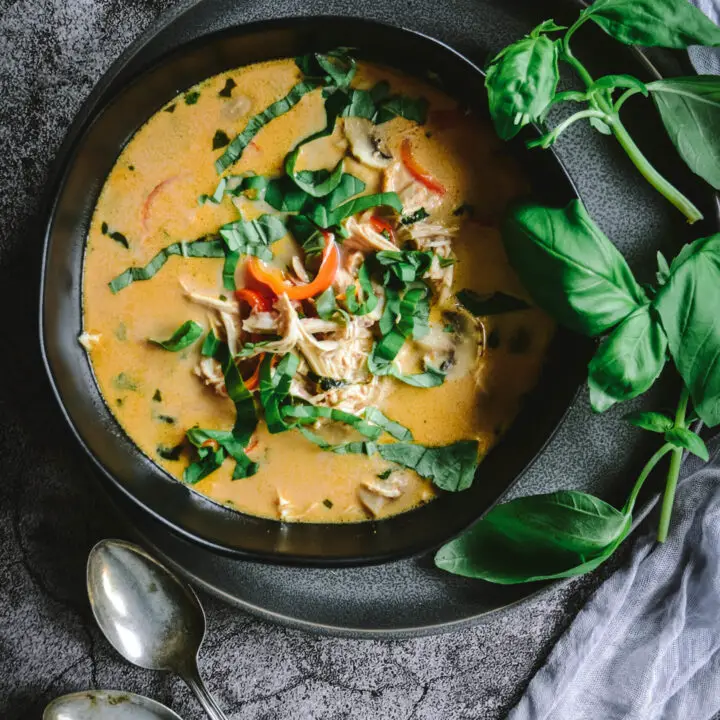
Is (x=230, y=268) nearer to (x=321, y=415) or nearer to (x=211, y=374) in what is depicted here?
(x=211, y=374)

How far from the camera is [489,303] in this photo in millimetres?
2453

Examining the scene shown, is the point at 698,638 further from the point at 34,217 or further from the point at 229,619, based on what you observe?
the point at 34,217

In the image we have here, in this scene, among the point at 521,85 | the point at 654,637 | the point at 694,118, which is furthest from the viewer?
the point at 654,637

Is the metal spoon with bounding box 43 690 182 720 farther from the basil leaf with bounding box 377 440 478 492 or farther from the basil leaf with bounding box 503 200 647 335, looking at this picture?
the basil leaf with bounding box 503 200 647 335

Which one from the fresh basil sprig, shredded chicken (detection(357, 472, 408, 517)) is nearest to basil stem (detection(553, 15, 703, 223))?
the fresh basil sprig

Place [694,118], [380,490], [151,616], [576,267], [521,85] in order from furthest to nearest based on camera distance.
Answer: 1. [151,616]
2. [380,490]
3. [694,118]
4. [576,267]
5. [521,85]

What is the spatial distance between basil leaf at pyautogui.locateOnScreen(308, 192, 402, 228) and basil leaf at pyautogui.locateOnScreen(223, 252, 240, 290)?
0.24m

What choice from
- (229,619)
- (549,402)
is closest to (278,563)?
(229,619)

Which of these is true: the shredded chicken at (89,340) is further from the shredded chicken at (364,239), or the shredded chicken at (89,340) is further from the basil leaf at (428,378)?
the basil leaf at (428,378)

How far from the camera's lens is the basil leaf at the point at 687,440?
7.48 ft

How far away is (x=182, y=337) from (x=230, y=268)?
0.24 m

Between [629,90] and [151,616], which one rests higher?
[629,90]

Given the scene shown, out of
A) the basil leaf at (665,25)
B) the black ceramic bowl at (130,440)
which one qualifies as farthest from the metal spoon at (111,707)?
the basil leaf at (665,25)

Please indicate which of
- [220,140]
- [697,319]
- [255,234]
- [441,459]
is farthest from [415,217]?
[697,319]
